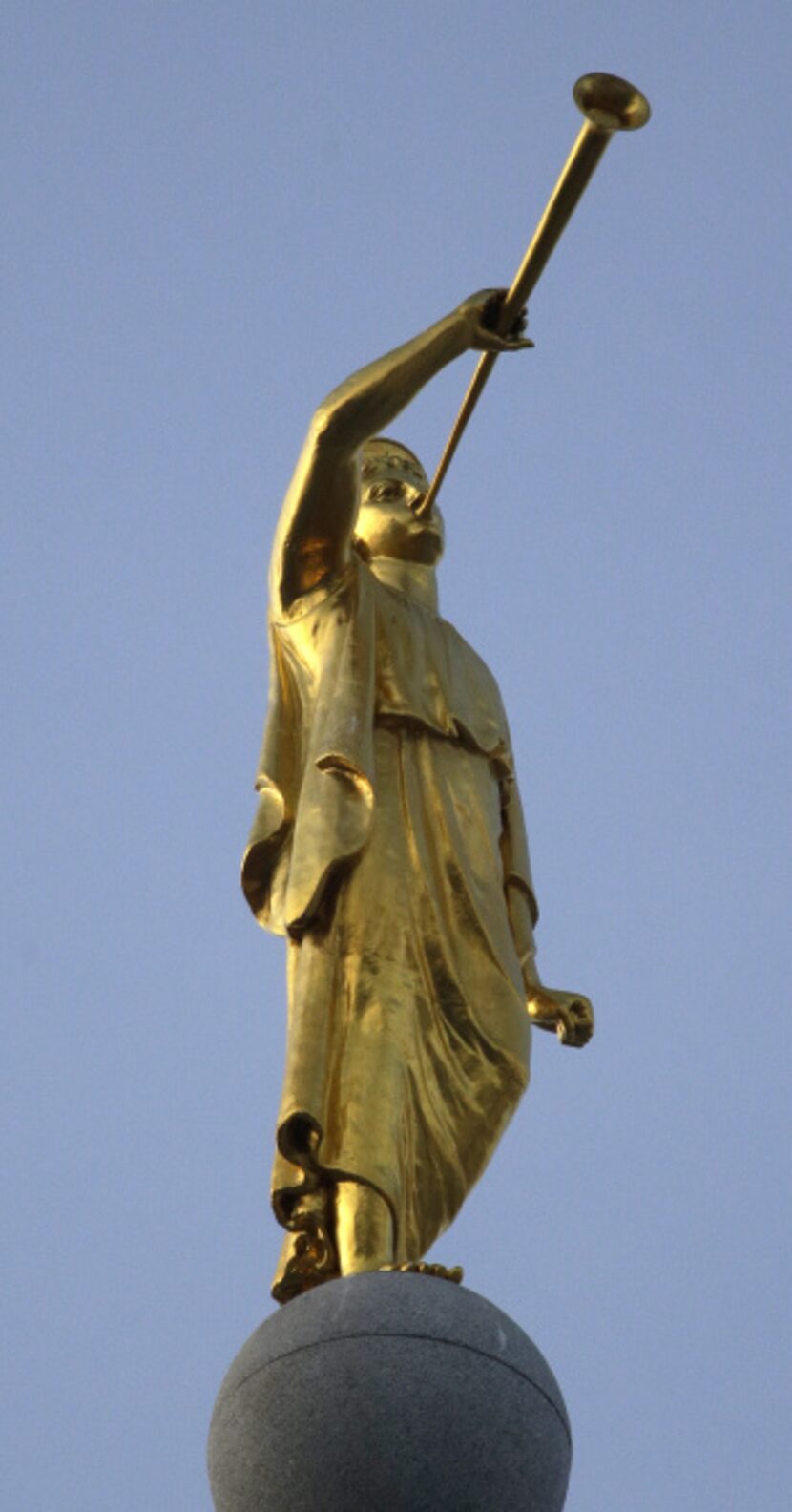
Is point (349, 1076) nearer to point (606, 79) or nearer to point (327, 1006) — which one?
point (327, 1006)

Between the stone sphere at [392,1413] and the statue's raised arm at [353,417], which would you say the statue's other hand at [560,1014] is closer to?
the statue's raised arm at [353,417]

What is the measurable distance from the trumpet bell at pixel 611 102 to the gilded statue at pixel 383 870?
41.2 inches

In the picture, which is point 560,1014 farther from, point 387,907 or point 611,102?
point 611,102

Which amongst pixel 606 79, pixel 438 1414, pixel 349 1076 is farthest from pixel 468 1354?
pixel 606 79

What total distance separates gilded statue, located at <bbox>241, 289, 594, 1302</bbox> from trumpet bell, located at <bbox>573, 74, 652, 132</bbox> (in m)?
1.05

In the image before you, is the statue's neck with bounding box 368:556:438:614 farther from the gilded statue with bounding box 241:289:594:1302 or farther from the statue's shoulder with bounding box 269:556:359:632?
the statue's shoulder with bounding box 269:556:359:632

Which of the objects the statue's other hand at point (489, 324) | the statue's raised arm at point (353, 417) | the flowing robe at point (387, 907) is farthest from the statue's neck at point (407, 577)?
the statue's other hand at point (489, 324)

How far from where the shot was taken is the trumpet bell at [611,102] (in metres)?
8.50

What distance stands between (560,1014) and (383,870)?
1.16 m

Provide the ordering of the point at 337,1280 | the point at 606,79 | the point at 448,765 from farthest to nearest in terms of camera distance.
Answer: the point at 448,765 < the point at 606,79 < the point at 337,1280

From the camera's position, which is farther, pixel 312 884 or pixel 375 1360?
pixel 312 884

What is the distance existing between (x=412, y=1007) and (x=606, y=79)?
131 inches

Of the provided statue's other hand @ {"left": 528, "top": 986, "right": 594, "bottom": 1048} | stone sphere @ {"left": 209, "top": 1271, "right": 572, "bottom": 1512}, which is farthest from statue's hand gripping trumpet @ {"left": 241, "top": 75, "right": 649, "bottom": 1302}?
stone sphere @ {"left": 209, "top": 1271, "right": 572, "bottom": 1512}

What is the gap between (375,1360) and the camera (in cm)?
683
